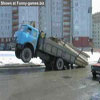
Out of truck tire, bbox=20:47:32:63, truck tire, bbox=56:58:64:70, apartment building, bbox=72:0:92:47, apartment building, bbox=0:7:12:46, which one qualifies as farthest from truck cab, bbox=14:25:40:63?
apartment building, bbox=0:7:12:46

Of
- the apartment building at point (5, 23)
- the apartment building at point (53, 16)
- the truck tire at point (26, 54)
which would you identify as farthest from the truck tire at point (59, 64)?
the apartment building at point (5, 23)

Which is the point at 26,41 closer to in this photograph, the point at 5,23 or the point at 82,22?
the point at 82,22

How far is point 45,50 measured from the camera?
18688 millimetres

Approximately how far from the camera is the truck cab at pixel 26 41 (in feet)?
57.1

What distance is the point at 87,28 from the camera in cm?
10525

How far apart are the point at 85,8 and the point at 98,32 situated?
4986 cm

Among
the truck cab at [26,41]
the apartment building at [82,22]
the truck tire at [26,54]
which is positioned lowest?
the truck tire at [26,54]

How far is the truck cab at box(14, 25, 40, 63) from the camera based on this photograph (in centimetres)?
1741

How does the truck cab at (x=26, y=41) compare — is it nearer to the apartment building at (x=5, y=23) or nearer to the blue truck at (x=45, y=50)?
the blue truck at (x=45, y=50)

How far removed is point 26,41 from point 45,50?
190 centimetres

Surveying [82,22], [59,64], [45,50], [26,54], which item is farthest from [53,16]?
[26,54]

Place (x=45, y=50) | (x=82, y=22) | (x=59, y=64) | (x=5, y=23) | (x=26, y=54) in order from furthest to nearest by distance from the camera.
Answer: (x=5, y=23) → (x=82, y=22) → (x=59, y=64) → (x=45, y=50) → (x=26, y=54)

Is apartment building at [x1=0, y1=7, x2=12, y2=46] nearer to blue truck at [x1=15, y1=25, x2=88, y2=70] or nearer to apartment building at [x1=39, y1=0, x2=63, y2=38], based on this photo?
apartment building at [x1=39, y1=0, x2=63, y2=38]

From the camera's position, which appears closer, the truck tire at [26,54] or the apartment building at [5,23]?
the truck tire at [26,54]
